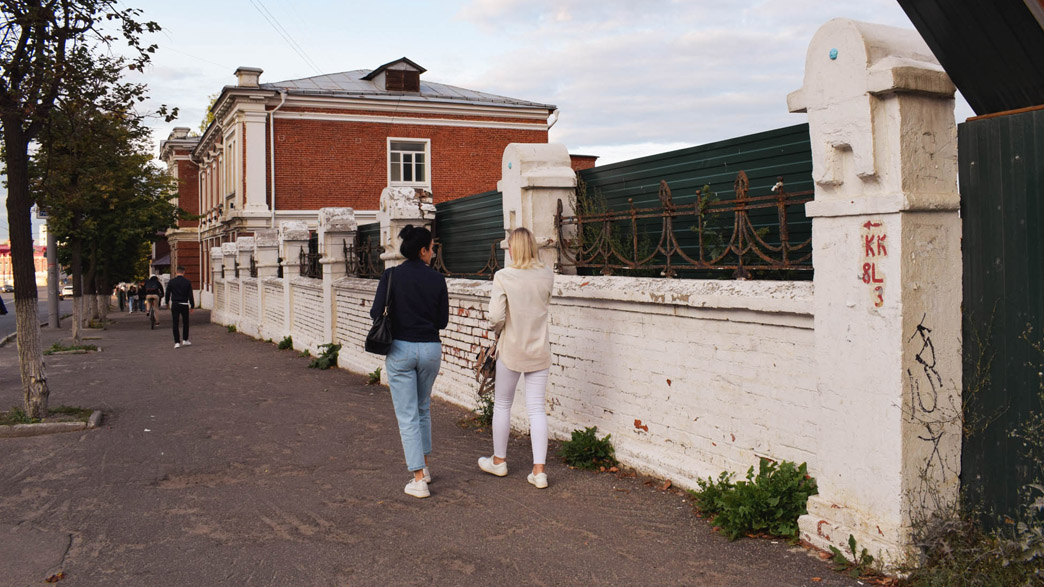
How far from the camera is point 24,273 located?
9195mm

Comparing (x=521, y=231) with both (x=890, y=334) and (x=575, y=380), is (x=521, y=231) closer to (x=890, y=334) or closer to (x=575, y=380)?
(x=575, y=380)

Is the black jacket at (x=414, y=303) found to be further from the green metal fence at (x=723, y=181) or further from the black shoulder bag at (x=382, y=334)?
the green metal fence at (x=723, y=181)

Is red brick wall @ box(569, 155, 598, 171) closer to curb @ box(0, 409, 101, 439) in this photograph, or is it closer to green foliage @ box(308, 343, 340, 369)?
green foliage @ box(308, 343, 340, 369)

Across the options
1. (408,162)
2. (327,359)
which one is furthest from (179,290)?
(408,162)

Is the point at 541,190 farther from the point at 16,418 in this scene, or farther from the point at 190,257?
the point at 190,257

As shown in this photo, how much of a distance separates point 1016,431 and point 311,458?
17.5ft

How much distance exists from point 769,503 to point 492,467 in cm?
233

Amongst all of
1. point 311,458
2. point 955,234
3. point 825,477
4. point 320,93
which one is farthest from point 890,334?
point 320,93

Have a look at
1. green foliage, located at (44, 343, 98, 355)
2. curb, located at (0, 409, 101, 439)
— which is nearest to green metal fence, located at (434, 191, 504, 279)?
curb, located at (0, 409, 101, 439)

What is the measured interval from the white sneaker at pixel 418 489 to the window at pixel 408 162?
88.6 feet

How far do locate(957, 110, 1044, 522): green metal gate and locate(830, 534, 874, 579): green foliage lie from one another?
1.90ft

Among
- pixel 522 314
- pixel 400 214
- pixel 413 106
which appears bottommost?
pixel 522 314

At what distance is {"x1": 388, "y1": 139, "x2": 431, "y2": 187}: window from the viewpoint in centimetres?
3225

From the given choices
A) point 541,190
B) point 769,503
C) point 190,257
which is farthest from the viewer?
point 190,257
